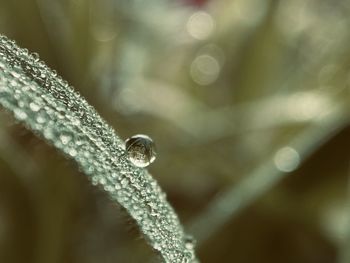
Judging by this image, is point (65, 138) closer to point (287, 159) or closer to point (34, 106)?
point (34, 106)

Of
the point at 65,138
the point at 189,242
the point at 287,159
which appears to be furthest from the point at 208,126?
the point at 65,138

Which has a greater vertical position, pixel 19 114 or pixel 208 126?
pixel 208 126

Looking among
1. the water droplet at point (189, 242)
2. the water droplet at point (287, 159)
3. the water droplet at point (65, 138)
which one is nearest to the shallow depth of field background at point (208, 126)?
the water droplet at point (287, 159)

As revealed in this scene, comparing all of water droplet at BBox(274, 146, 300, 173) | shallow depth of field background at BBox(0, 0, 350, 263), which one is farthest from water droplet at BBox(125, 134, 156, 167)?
water droplet at BBox(274, 146, 300, 173)

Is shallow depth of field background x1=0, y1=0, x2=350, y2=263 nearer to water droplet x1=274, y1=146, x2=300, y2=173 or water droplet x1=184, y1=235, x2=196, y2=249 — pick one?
water droplet x1=274, y1=146, x2=300, y2=173

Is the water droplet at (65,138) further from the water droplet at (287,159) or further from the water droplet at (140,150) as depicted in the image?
the water droplet at (287,159)

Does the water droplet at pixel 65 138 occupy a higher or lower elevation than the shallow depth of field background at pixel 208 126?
lower

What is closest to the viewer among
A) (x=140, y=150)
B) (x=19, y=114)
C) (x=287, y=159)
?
(x=19, y=114)
